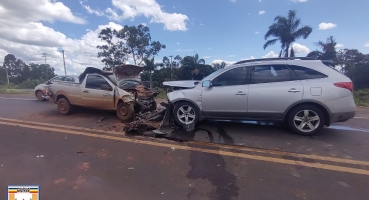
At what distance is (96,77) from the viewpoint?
684cm

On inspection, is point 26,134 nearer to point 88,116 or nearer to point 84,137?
point 84,137

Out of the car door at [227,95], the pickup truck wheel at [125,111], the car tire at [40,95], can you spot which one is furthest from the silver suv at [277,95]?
the car tire at [40,95]

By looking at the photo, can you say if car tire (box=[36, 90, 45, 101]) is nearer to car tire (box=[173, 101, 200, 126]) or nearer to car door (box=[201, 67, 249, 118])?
car tire (box=[173, 101, 200, 126])

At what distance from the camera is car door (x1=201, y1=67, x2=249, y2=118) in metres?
4.87

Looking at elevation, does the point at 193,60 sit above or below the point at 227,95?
above

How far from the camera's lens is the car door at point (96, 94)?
21.7ft

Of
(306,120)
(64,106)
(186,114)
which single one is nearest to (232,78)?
(186,114)

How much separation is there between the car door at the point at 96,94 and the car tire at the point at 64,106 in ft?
2.20

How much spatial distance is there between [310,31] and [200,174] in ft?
103

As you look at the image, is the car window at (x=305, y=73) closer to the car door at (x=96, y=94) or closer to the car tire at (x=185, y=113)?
the car tire at (x=185, y=113)

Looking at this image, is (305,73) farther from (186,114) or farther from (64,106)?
(64,106)

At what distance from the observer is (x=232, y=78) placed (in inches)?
199

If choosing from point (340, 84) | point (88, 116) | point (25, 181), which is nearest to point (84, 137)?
point (25, 181)

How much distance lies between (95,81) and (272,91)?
17.4ft
